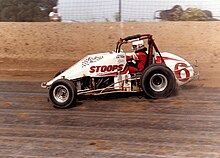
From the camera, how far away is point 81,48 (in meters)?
20.0

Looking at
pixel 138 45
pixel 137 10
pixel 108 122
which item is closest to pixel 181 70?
pixel 138 45

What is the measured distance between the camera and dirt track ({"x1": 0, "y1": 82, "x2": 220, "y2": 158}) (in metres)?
6.91

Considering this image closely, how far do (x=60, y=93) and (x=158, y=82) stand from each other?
2038 mm

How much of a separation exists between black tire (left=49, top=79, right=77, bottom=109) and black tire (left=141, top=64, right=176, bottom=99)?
1.45 m

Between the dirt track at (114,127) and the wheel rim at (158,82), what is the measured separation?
31 cm

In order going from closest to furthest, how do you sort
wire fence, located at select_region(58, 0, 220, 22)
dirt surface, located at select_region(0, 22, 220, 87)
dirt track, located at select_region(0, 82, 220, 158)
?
dirt track, located at select_region(0, 82, 220, 158), dirt surface, located at select_region(0, 22, 220, 87), wire fence, located at select_region(58, 0, 220, 22)

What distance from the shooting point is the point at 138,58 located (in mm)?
10602

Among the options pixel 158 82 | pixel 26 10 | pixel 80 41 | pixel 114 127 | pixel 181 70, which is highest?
pixel 26 10

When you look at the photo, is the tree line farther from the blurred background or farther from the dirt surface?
the blurred background

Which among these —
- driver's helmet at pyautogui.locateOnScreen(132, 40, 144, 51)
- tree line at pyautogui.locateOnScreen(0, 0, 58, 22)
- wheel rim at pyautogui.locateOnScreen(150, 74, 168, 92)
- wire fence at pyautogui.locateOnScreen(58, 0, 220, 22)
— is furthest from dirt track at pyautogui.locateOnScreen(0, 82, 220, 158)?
tree line at pyautogui.locateOnScreen(0, 0, 58, 22)

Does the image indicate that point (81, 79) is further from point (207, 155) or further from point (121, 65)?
point (207, 155)

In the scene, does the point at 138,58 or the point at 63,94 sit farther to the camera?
the point at 138,58

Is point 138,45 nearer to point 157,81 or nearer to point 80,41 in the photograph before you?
point 157,81

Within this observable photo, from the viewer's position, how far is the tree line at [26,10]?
25538 mm
